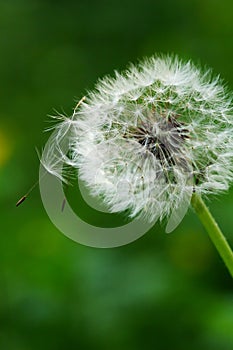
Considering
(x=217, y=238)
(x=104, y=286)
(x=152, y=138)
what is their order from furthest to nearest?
1. (x=104, y=286)
2. (x=152, y=138)
3. (x=217, y=238)

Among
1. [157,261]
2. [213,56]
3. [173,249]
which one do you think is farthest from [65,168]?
[213,56]

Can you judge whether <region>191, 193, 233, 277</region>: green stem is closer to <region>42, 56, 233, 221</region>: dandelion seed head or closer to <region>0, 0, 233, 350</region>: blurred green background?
<region>42, 56, 233, 221</region>: dandelion seed head

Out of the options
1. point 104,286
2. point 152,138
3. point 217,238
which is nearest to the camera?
point 217,238

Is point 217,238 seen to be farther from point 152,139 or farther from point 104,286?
point 104,286

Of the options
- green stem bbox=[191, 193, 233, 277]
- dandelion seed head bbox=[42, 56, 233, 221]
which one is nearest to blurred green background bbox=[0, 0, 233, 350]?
dandelion seed head bbox=[42, 56, 233, 221]

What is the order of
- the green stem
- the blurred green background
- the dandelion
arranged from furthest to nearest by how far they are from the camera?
the blurred green background → the dandelion → the green stem

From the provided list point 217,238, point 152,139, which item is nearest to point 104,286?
point 152,139

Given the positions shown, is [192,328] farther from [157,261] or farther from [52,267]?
[52,267]

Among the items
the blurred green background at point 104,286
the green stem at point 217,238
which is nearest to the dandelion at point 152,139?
the green stem at point 217,238
